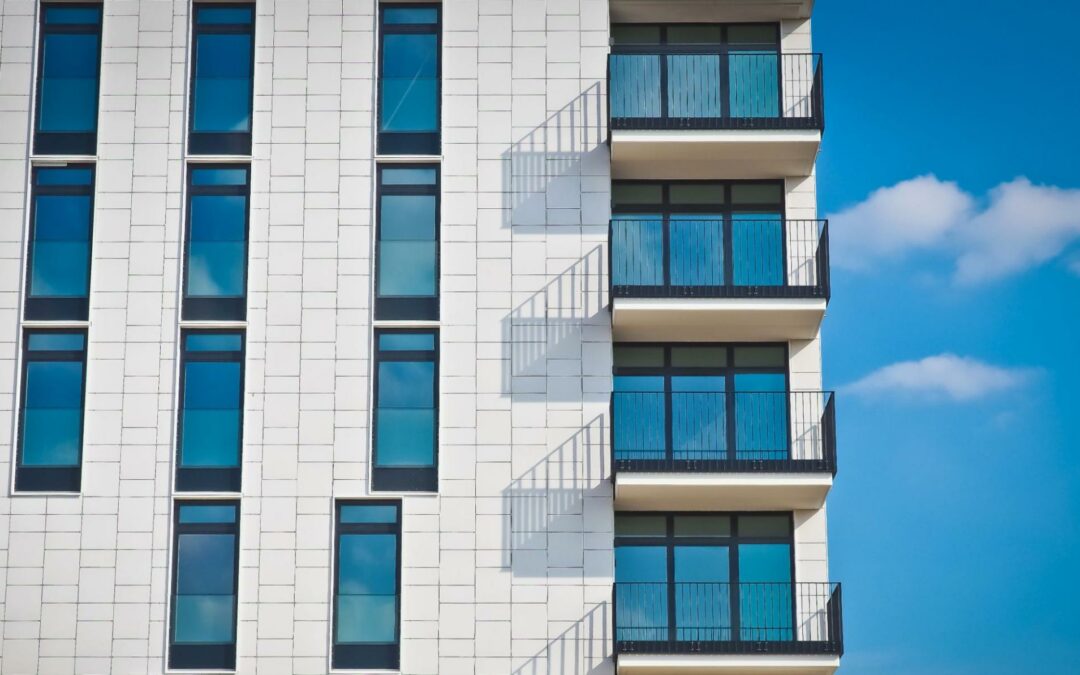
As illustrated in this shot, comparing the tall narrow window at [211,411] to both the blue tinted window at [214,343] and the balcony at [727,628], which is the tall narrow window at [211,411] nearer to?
the blue tinted window at [214,343]

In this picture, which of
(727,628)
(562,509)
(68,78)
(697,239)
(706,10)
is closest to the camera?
(562,509)

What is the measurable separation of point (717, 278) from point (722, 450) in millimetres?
2995

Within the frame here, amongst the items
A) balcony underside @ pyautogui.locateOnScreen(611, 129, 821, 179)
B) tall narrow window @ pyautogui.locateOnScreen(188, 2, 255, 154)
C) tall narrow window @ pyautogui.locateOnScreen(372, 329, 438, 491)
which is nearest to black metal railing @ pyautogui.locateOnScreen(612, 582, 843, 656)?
tall narrow window @ pyautogui.locateOnScreen(372, 329, 438, 491)

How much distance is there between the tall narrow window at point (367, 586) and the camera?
27312 millimetres

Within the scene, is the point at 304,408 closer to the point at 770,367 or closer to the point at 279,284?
the point at 279,284

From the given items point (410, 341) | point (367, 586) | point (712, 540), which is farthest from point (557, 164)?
point (367, 586)

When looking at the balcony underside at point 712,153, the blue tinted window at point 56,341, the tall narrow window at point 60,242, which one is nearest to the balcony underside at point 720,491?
the balcony underside at point 712,153

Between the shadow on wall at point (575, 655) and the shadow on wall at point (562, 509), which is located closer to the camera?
the shadow on wall at point (575, 655)

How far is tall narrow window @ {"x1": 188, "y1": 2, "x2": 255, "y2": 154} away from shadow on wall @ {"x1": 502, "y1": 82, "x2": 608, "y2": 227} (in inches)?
186

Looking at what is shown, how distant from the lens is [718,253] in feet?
96.0

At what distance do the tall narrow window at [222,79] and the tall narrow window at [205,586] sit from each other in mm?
6426

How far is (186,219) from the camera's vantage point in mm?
29078

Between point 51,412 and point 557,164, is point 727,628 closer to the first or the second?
point 557,164

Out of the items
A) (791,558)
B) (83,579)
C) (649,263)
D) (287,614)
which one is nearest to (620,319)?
(649,263)
